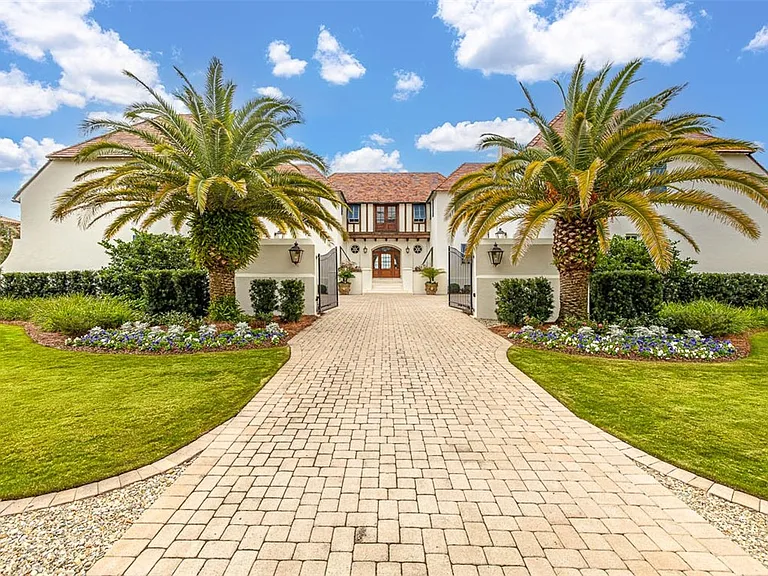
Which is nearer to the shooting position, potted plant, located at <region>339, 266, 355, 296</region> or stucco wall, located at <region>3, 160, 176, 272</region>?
stucco wall, located at <region>3, 160, 176, 272</region>

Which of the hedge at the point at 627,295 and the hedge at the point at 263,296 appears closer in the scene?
the hedge at the point at 627,295

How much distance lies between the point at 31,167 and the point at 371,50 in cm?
1591

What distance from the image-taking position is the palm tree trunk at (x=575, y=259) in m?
9.42

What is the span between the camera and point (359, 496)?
10.6 feet

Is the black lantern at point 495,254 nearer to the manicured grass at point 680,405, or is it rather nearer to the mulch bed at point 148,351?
the manicured grass at point 680,405

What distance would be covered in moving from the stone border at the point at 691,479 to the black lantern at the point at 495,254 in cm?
820

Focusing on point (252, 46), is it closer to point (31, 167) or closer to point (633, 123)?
point (633, 123)

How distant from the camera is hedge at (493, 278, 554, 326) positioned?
1075 cm

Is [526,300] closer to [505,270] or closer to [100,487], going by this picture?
[505,270]

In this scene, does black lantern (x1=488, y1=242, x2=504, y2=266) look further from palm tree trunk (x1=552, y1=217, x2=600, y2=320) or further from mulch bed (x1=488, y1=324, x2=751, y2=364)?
mulch bed (x1=488, y1=324, x2=751, y2=364)

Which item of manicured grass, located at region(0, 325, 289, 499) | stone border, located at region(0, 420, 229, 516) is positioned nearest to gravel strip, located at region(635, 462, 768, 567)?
stone border, located at region(0, 420, 229, 516)

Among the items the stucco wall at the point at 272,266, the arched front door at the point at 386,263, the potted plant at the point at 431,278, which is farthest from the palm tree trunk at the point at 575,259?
the arched front door at the point at 386,263

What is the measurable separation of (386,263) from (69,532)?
95.8 feet

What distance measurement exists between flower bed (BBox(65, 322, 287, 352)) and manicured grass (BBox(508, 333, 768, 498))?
18.2 feet
